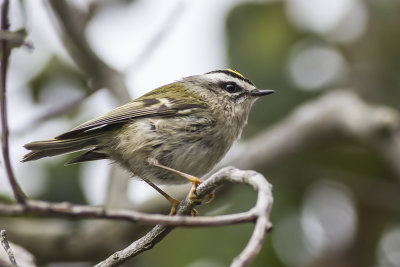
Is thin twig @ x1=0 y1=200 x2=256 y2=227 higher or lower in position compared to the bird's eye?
higher

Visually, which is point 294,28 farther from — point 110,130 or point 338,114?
point 110,130

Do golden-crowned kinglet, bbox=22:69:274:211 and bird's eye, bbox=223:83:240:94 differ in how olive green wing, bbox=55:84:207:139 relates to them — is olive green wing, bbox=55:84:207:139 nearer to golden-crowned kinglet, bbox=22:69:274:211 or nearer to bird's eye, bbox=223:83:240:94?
golden-crowned kinglet, bbox=22:69:274:211

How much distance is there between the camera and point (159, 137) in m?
3.51

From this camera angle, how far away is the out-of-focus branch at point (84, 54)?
471 cm

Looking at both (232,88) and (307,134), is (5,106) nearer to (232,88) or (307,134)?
(232,88)

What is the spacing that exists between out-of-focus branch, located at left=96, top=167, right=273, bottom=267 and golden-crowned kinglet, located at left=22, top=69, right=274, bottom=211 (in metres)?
0.84

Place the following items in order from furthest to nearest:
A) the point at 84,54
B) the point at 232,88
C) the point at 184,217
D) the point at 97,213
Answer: the point at 84,54
the point at 232,88
the point at 184,217
the point at 97,213

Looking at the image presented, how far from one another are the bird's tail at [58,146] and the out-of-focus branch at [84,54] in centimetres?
143

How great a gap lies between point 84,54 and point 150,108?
5.51ft

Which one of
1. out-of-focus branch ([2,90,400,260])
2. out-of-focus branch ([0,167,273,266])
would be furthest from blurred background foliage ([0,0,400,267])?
out-of-focus branch ([0,167,273,266])

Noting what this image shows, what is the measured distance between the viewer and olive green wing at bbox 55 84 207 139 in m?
3.41

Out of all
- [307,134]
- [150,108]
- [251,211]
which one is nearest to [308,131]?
[307,134]

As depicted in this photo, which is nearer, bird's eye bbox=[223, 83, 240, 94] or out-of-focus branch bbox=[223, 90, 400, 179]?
bird's eye bbox=[223, 83, 240, 94]

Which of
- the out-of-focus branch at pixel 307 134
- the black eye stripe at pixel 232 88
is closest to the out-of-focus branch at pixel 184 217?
the black eye stripe at pixel 232 88
